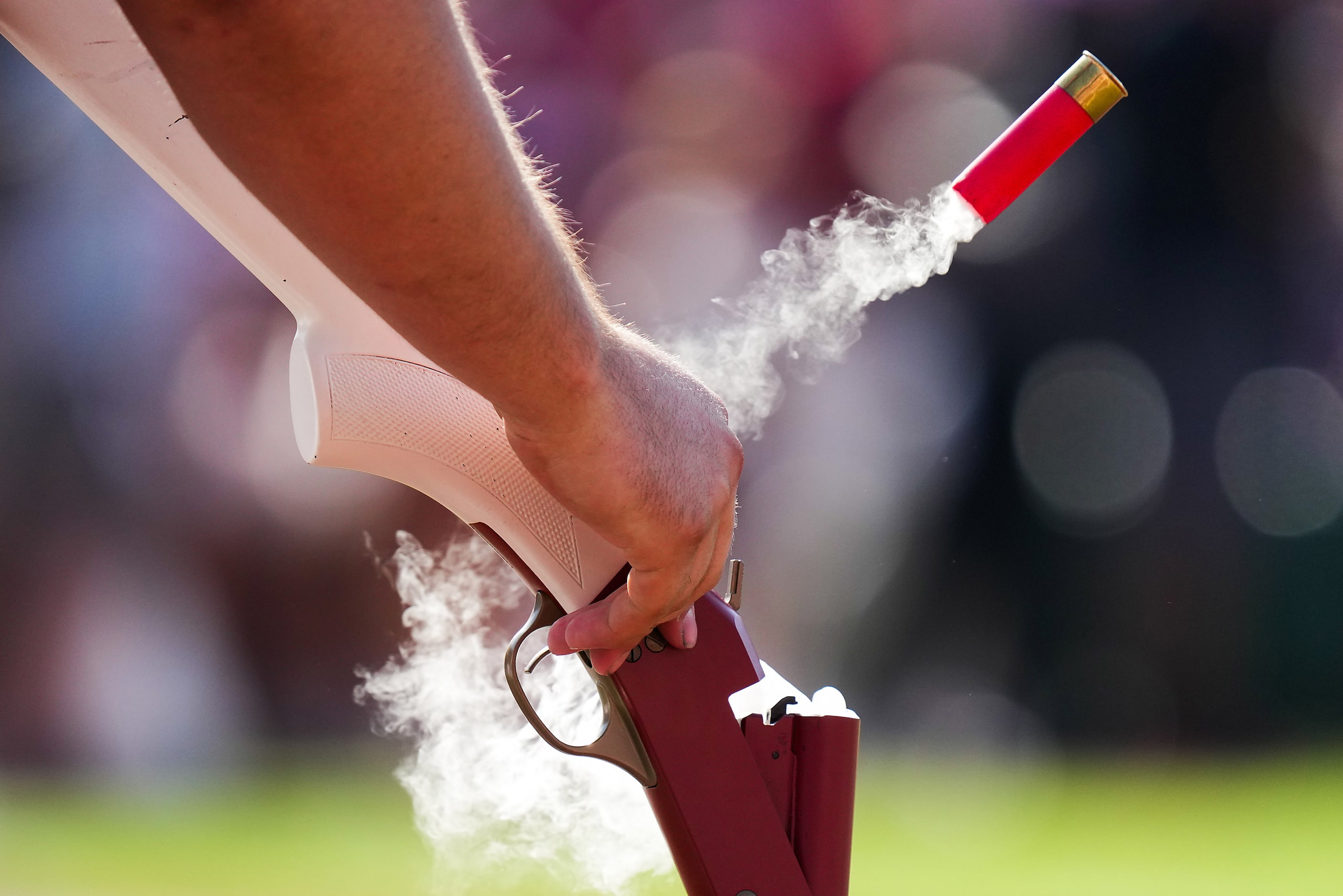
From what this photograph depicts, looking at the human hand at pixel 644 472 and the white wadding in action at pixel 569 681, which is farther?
the white wadding in action at pixel 569 681

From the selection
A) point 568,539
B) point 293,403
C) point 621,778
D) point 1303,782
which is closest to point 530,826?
point 621,778

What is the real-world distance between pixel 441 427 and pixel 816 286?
51 centimetres

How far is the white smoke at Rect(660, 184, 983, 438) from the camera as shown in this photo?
1001 millimetres

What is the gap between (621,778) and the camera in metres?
1.23

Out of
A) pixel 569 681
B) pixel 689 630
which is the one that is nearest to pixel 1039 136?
pixel 689 630

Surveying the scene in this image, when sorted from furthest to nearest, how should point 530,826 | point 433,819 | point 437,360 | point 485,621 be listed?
1. point 485,621
2. point 433,819
3. point 530,826
4. point 437,360

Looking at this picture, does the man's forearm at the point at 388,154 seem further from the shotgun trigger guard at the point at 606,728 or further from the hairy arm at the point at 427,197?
the shotgun trigger guard at the point at 606,728

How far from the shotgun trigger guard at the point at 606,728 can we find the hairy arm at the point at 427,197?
0.26 m

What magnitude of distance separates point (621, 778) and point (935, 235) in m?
0.78

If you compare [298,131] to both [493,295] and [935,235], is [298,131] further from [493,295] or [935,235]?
[935,235]

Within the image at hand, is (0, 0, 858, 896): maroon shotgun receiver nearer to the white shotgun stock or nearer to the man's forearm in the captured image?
the white shotgun stock

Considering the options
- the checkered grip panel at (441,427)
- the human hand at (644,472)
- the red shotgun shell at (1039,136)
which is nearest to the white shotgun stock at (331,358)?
the checkered grip panel at (441,427)

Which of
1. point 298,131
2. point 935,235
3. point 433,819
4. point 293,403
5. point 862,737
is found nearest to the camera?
point 298,131

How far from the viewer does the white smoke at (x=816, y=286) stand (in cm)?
100
